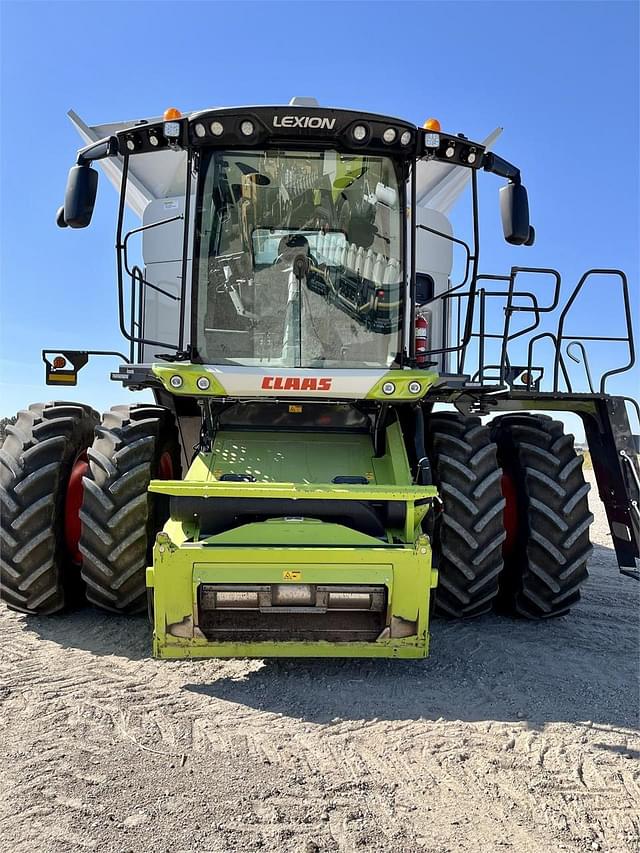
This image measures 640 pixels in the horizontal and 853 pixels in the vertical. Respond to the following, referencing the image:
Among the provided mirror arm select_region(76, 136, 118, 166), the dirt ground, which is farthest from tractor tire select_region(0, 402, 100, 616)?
mirror arm select_region(76, 136, 118, 166)

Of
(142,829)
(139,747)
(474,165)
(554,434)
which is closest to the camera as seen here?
(142,829)

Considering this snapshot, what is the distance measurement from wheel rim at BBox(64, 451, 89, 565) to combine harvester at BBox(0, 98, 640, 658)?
13 millimetres

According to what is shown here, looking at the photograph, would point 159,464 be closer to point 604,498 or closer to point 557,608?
point 557,608

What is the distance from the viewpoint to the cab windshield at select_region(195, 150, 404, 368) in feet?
14.0

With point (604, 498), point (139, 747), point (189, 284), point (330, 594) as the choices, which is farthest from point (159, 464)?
point (604, 498)

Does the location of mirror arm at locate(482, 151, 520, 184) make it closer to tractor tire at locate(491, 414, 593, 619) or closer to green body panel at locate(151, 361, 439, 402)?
green body panel at locate(151, 361, 439, 402)

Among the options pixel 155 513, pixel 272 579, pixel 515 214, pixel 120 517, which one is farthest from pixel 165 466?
pixel 515 214

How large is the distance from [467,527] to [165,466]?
225cm

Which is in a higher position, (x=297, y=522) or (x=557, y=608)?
(x=297, y=522)

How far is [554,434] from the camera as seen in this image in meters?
4.92

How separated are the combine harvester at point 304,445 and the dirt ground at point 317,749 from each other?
293 mm

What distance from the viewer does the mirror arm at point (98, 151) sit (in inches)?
159

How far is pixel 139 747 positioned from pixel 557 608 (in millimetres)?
3045

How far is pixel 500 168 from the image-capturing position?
167 inches
